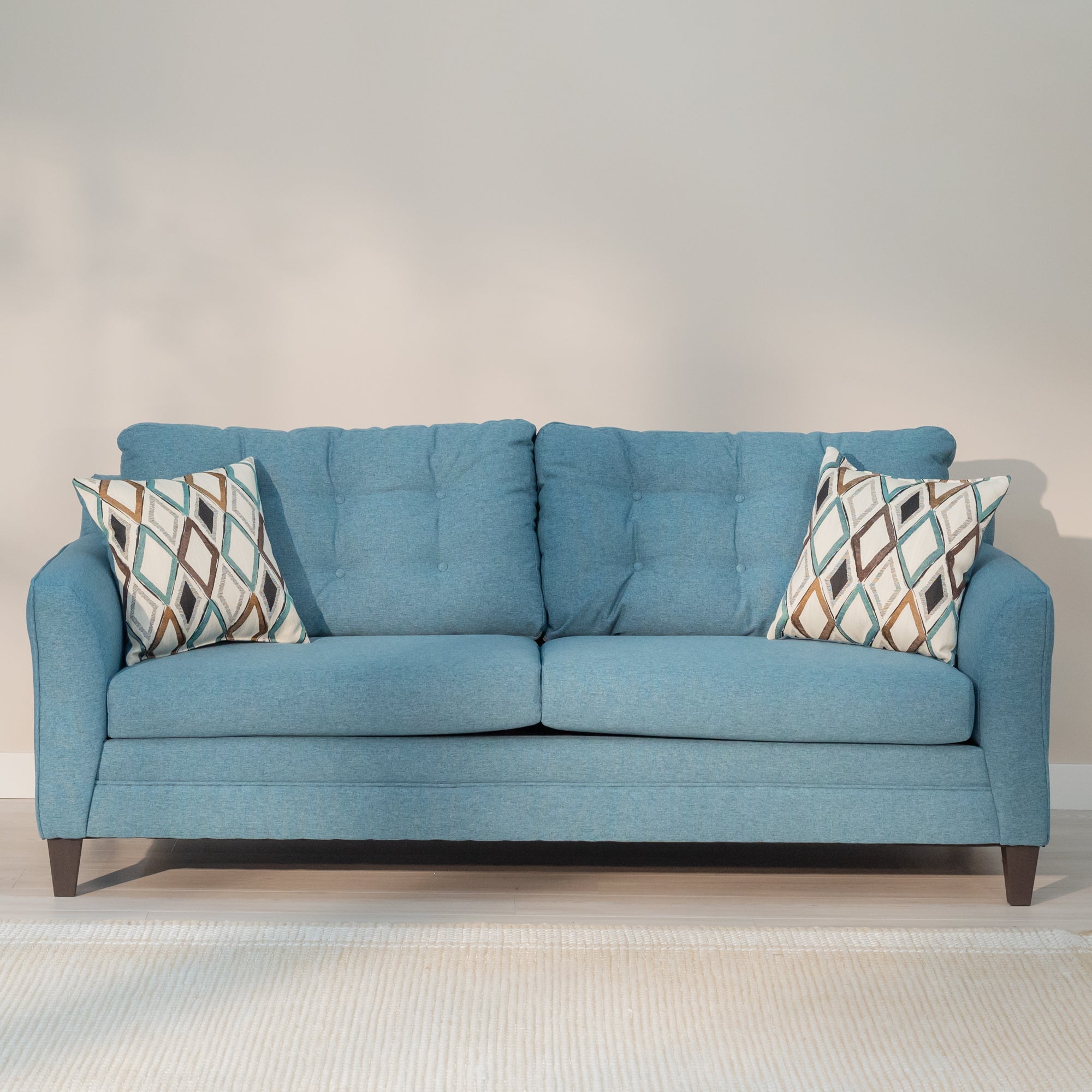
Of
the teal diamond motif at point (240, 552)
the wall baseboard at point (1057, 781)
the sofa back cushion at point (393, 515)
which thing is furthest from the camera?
the wall baseboard at point (1057, 781)

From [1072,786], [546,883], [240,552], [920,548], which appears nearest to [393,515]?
[240,552]

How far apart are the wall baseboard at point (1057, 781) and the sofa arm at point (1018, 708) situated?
103 cm

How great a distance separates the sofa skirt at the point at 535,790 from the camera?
6.37 feet

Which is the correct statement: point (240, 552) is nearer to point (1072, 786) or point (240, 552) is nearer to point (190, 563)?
Answer: point (190, 563)

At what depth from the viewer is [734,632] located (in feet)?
7.92

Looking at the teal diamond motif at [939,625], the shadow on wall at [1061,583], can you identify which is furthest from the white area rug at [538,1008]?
the shadow on wall at [1061,583]

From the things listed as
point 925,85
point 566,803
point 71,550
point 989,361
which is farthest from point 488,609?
point 925,85

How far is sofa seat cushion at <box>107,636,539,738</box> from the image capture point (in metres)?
1.94

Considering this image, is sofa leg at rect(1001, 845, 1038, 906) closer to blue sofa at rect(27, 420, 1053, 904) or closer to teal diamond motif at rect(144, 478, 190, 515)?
blue sofa at rect(27, 420, 1053, 904)

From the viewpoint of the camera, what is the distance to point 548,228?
2898mm

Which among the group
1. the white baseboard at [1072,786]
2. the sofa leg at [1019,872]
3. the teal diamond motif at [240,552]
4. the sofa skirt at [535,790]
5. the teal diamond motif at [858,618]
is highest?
the teal diamond motif at [240,552]

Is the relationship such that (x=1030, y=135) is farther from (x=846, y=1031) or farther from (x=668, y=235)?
(x=846, y=1031)

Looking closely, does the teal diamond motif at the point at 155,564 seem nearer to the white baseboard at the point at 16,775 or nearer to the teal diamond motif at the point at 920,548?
the white baseboard at the point at 16,775

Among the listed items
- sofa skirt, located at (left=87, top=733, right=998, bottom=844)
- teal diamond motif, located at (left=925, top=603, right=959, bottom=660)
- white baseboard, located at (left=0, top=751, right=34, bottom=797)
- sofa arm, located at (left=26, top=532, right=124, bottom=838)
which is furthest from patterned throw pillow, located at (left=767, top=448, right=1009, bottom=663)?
white baseboard, located at (left=0, top=751, right=34, bottom=797)
